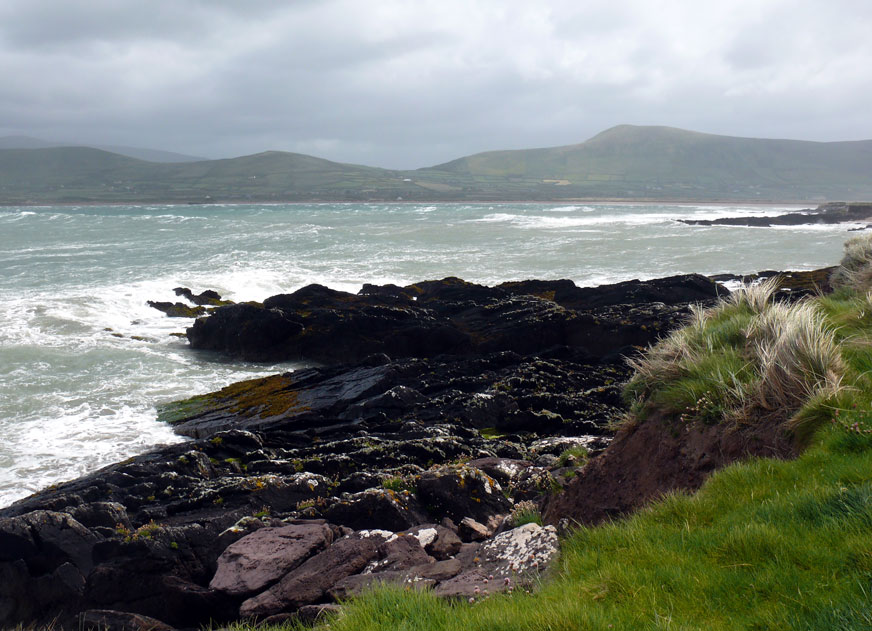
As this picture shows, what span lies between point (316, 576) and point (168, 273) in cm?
3150

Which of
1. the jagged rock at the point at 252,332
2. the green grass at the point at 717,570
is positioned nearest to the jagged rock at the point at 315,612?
the green grass at the point at 717,570

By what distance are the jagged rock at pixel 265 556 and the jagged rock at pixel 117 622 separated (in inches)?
20.8

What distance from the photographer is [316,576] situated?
17.0 feet

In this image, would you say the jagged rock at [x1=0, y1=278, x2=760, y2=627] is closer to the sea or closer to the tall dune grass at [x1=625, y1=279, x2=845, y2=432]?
the sea

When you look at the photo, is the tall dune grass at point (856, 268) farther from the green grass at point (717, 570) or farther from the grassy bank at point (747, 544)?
the green grass at point (717, 570)

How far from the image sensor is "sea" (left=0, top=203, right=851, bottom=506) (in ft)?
42.6

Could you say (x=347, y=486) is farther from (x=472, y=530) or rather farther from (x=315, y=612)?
(x=315, y=612)

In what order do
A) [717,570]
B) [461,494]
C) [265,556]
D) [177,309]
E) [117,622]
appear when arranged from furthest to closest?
[177,309], [461,494], [265,556], [117,622], [717,570]

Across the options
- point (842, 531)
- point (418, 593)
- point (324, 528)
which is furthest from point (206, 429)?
point (842, 531)

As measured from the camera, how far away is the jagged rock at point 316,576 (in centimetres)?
498

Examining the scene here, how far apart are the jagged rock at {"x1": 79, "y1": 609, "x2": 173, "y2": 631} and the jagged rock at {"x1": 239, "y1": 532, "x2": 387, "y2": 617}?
96 centimetres

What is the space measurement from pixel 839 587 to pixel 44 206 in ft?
440

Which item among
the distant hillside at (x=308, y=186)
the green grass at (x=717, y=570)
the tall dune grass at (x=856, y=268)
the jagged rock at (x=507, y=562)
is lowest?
the jagged rock at (x=507, y=562)

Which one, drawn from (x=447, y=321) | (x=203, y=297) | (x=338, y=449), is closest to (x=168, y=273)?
(x=203, y=297)
